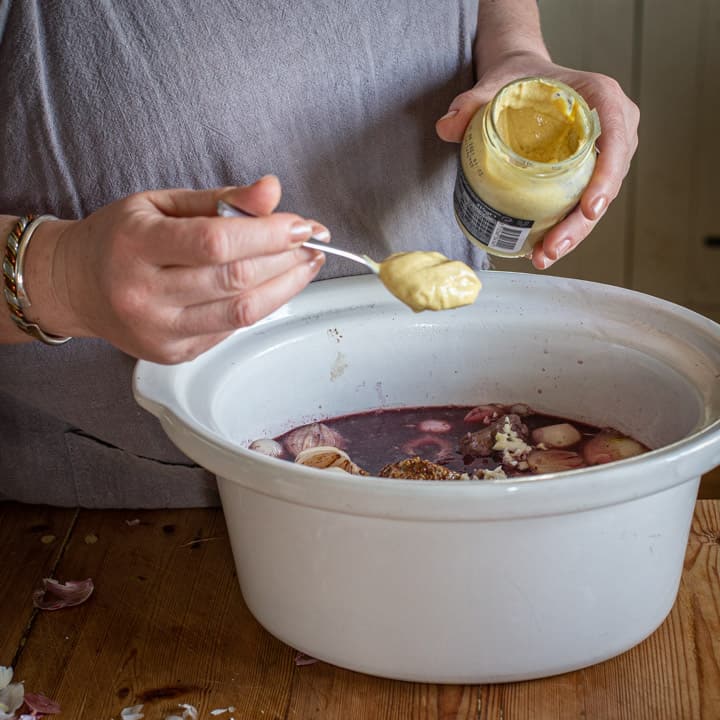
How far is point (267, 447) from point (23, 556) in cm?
25

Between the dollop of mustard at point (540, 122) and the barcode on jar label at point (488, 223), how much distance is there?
0.06m

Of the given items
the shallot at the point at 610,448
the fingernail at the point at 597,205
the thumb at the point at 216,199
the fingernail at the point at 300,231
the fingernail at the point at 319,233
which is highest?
the thumb at the point at 216,199

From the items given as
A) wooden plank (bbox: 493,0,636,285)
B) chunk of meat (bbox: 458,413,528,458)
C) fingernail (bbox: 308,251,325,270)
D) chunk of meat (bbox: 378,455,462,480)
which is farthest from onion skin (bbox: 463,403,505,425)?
wooden plank (bbox: 493,0,636,285)

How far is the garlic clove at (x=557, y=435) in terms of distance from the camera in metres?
0.98

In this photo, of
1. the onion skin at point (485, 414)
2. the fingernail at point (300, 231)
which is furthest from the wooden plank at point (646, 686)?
the fingernail at point (300, 231)

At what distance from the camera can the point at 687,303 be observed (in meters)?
2.33

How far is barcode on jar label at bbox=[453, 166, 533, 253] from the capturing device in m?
0.91

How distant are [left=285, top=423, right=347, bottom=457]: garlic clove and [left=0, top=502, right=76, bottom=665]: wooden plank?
Answer: 9.4 inches

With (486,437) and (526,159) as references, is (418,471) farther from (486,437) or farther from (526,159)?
(526,159)

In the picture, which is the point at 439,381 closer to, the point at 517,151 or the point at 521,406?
the point at 521,406

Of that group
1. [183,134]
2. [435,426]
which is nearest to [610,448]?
[435,426]

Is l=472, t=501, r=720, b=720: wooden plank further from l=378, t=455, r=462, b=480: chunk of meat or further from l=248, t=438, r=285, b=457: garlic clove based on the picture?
l=248, t=438, r=285, b=457: garlic clove

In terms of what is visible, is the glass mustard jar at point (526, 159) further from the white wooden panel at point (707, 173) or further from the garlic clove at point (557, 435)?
the white wooden panel at point (707, 173)

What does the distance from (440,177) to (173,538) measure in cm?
45
